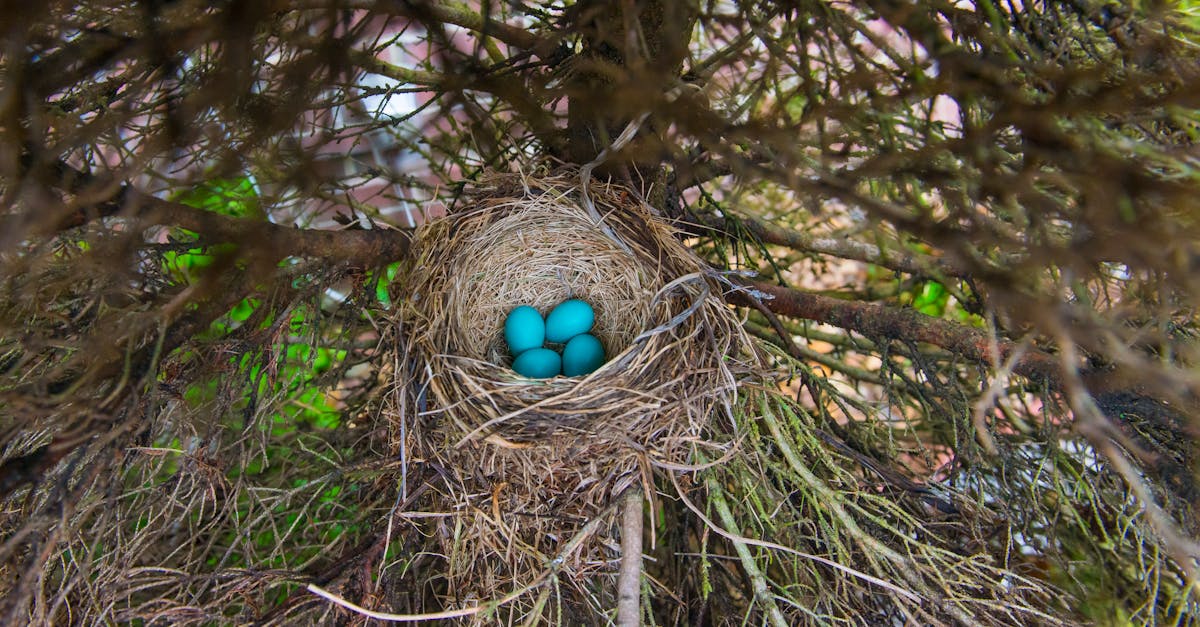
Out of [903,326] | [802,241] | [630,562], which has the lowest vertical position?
[630,562]

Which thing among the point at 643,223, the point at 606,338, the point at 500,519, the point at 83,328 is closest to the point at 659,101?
the point at 643,223

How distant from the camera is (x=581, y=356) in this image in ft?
6.77

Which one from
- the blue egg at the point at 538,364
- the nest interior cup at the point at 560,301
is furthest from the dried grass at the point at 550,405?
the blue egg at the point at 538,364

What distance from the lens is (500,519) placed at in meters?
1.56

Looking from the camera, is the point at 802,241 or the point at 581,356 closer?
the point at 581,356

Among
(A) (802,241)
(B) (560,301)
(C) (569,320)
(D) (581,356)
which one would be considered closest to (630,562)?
(D) (581,356)

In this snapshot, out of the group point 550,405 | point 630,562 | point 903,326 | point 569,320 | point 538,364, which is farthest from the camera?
point 569,320

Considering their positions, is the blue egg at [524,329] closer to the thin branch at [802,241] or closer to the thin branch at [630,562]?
the thin branch at [802,241]

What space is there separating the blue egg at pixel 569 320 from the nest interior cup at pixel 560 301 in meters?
0.07

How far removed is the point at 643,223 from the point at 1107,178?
116 centimetres

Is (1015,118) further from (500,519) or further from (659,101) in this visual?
(500,519)

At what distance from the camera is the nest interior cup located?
5.19ft

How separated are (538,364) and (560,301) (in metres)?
0.32

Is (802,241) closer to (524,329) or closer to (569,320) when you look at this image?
(569,320)
